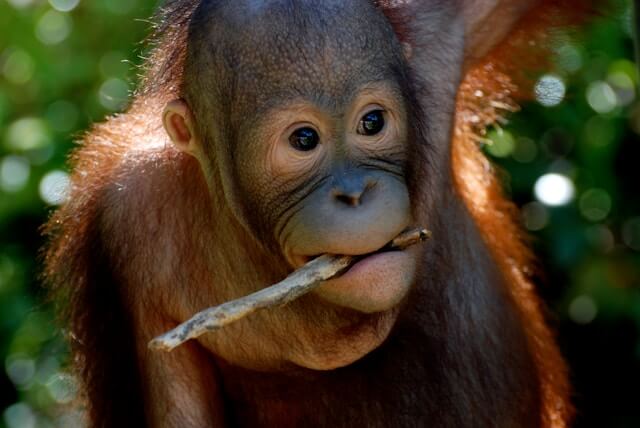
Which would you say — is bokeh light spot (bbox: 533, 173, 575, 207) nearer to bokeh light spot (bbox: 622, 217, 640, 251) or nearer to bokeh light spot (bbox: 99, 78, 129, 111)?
bokeh light spot (bbox: 622, 217, 640, 251)

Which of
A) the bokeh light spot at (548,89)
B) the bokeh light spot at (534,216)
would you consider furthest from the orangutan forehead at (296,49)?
the bokeh light spot at (534,216)

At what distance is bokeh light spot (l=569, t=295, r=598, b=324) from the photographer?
5809 mm

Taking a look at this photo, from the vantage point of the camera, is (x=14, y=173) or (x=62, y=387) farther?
(x=14, y=173)

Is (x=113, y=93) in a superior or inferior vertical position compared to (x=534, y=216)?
superior

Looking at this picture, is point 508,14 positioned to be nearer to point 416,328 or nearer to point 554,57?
point 554,57

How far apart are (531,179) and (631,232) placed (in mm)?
483

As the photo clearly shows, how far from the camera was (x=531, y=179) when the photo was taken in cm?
579

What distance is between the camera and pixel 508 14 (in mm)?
4137

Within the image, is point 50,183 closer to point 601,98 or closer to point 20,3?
point 20,3

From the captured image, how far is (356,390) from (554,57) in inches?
49.7

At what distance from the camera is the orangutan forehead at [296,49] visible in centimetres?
339

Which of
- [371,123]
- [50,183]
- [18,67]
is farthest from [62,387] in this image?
[371,123]

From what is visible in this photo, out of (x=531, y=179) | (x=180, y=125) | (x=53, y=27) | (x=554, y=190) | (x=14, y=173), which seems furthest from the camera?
(x=53, y=27)

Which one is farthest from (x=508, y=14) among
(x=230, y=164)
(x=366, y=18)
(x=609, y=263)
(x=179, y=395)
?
(x=609, y=263)
